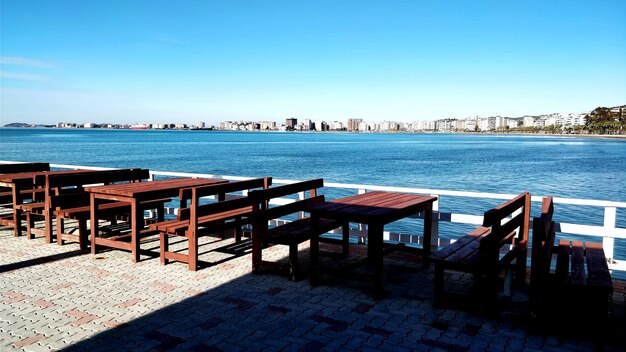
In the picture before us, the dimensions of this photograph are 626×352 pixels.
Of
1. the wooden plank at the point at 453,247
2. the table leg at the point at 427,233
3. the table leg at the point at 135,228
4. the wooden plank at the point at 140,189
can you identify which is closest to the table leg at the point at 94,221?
the wooden plank at the point at 140,189

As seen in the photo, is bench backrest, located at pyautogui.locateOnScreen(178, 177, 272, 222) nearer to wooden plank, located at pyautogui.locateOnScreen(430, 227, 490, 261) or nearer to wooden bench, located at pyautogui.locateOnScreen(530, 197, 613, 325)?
wooden plank, located at pyautogui.locateOnScreen(430, 227, 490, 261)

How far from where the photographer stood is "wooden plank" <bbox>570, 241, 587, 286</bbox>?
4.26m

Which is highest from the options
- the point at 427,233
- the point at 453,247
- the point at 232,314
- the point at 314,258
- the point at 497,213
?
the point at 497,213

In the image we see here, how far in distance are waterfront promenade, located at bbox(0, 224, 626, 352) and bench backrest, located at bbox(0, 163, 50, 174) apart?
3904mm

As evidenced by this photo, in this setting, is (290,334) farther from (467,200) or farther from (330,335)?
(467,200)

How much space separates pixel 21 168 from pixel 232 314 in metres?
7.60

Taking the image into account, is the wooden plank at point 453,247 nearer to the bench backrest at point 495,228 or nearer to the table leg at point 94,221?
the bench backrest at point 495,228

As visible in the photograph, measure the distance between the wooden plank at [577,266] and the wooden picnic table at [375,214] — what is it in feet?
5.98

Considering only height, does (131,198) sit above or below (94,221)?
above

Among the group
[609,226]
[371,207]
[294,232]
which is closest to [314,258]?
[294,232]

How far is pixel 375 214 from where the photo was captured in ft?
17.5

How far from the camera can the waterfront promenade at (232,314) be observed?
4211 millimetres

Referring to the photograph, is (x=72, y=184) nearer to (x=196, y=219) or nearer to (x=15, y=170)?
(x=196, y=219)

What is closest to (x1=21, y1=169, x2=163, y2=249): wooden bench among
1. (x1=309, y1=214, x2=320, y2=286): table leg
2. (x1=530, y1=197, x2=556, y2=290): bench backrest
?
(x1=309, y1=214, x2=320, y2=286): table leg
